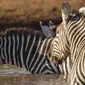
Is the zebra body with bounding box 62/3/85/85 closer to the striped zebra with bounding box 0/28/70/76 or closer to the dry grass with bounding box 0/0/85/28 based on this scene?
the striped zebra with bounding box 0/28/70/76

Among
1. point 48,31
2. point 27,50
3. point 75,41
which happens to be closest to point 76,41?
point 75,41

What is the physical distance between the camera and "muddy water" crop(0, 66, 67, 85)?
1111 centimetres

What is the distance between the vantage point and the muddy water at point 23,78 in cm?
1111

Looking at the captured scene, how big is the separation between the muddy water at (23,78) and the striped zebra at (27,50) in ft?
2.95

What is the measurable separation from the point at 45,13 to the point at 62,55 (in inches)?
482

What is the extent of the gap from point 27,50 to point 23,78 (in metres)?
2.32

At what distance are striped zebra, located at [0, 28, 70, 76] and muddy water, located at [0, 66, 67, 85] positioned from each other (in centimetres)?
90

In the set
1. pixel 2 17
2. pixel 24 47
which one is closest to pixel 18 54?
pixel 24 47

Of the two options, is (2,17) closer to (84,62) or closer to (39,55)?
(39,55)

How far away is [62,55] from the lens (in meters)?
6.36

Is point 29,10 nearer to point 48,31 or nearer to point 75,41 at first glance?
point 48,31

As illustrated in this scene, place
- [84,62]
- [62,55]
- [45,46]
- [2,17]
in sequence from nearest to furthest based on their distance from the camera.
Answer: [84,62] → [62,55] → [45,46] → [2,17]

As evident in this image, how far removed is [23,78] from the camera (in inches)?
476

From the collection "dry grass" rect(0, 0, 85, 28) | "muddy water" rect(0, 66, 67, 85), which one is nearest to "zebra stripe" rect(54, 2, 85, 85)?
"muddy water" rect(0, 66, 67, 85)
